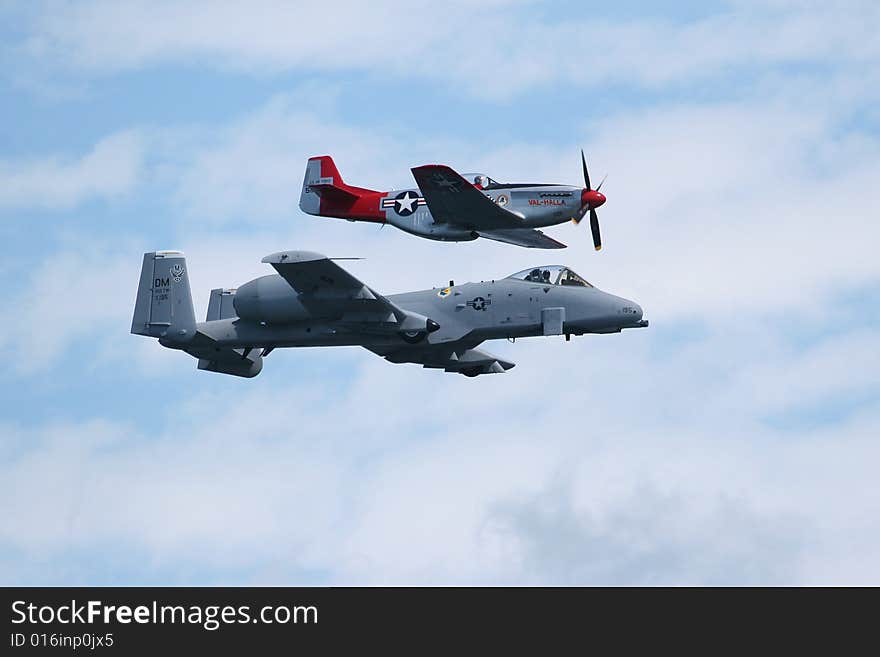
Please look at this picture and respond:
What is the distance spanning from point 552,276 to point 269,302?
11329 mm

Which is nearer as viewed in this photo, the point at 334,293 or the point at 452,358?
the point at 334,293

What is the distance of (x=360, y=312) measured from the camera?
72.6 meters

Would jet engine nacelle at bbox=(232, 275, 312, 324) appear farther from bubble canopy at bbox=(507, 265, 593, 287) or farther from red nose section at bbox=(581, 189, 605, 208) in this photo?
red nose section at bbox=(581, 189, 605, 208)

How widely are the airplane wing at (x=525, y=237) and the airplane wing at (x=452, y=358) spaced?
5.72m

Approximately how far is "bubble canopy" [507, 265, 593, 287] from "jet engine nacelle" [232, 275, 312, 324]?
8.74 m

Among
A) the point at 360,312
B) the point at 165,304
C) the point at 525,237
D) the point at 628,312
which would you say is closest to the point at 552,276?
the point at 628,312

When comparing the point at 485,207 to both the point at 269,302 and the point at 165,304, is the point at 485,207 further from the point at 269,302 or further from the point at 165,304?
the point at 165,304

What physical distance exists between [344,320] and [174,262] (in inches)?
345

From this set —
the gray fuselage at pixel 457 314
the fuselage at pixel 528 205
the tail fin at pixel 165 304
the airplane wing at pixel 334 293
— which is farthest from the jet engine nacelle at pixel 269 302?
the fuselage at pixel 528 205

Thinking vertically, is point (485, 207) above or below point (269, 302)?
above

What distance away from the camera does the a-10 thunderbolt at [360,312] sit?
236 ft

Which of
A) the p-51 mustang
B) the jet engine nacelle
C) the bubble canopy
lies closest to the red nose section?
the p-51 mustang
